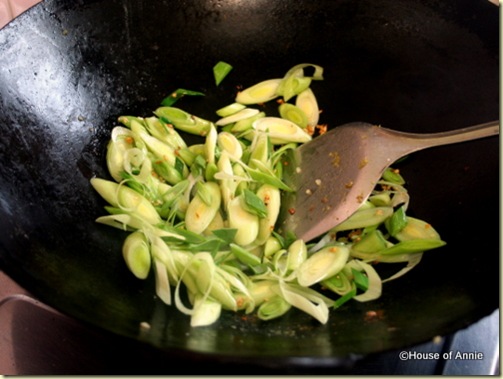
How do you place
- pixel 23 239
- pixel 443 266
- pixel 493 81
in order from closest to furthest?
1. pixel 23 239
2. pixel 443 266
3. pixel 493 81

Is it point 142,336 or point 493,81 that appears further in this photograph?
point 493,81

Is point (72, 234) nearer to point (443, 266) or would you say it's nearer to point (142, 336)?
point (142, 336)

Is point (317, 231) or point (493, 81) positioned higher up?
point (493, 81)

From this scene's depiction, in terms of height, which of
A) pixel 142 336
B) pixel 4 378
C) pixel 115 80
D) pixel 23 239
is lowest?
pixel 4 378

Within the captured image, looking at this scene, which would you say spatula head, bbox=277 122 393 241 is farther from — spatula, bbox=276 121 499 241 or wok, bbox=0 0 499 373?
wok, bbox=0 0 499 373

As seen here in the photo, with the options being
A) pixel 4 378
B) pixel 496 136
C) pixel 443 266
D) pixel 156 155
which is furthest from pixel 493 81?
pixel 4 378

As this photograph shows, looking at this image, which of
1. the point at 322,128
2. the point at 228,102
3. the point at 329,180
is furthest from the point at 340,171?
the point at 228,102

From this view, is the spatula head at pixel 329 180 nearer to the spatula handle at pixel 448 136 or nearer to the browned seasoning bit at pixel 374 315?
the spatula handle at pixel 448 136

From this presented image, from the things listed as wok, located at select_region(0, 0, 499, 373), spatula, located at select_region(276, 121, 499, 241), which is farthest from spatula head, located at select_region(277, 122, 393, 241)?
wok, located at select_region(0, 0, 499, 373)
